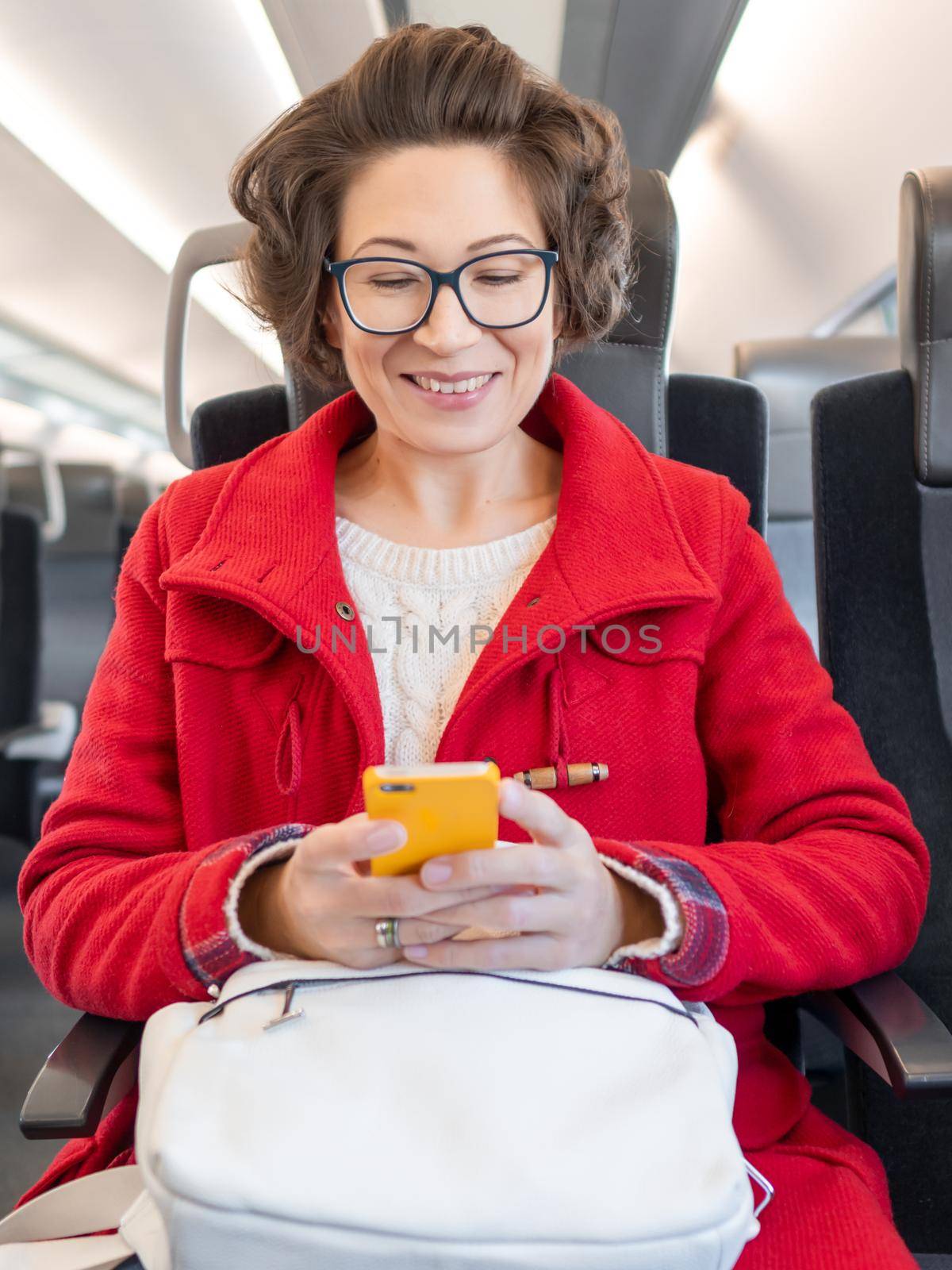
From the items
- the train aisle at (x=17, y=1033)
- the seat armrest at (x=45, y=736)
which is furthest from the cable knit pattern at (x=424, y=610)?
the seat armrest at (x=45, y=736)

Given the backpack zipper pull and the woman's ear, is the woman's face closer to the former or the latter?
the woman's ear

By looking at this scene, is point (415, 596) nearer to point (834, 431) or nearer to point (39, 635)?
point (834, 431)

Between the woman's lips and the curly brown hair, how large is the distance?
208mm

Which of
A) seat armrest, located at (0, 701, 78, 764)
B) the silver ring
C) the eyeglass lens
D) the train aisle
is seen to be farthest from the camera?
seat armrest, located at (0, 701, 78, 764)

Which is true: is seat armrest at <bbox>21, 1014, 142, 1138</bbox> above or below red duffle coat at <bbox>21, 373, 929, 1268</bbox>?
below

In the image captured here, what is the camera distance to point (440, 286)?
124 centimetres

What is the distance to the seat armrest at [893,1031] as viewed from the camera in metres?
0.99

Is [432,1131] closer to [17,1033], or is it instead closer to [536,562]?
[536,562]

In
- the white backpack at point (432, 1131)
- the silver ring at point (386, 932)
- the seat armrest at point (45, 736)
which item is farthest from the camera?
the seat armrest at point (45, 736)

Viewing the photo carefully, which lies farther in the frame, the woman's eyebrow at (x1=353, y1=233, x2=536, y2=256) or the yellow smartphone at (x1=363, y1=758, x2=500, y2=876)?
the woman's eyebrow at (x1=353, y1=233, x2=536, y2=256)

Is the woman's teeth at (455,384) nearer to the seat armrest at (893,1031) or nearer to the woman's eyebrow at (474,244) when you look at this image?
the woman's eyebrow at (474,244)

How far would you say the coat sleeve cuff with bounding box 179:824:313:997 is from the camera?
101 centimetres

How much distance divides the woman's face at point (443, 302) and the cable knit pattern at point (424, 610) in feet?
0.42

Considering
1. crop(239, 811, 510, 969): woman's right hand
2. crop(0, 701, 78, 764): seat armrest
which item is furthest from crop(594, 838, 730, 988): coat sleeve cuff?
crop(0, 701, 78, 764): seat armrest
